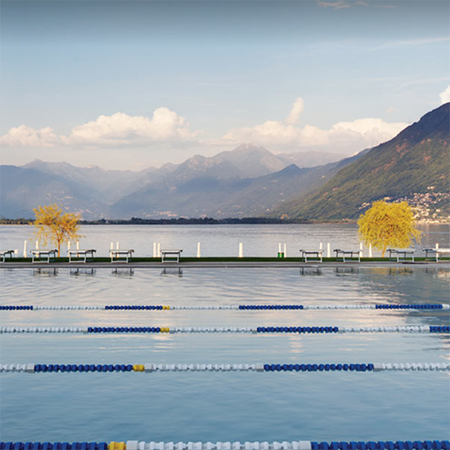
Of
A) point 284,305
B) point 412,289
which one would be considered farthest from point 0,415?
point 412,289

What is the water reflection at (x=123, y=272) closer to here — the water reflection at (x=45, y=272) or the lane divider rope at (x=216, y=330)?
the water reflection at (x=45, y=272)

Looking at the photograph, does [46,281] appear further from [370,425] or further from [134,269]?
[370,425]

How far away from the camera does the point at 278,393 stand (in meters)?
11.1

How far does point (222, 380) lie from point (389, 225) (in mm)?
36489

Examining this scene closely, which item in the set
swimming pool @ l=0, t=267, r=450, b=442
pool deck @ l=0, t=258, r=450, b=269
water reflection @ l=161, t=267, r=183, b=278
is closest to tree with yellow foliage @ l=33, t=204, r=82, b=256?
pool deck @ l=0, t=258, r=450, b=269

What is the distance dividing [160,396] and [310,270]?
25.9 m

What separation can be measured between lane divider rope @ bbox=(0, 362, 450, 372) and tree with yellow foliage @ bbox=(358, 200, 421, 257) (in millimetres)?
34256

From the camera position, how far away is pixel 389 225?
152ft

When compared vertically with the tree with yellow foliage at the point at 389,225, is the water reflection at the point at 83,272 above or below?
below

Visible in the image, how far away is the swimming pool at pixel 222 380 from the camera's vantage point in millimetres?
9383

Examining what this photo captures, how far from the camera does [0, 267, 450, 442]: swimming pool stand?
30.8 feet

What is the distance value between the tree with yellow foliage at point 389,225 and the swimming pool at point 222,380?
872 inches

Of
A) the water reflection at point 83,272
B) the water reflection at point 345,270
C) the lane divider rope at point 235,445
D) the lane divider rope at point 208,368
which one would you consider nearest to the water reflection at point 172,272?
the water reflection at point 83,272

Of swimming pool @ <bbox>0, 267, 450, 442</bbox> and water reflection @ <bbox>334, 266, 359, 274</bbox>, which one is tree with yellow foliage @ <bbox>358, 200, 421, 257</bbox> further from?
swimming pool @ <bbox>0, 267, 450, 442</bbox>
